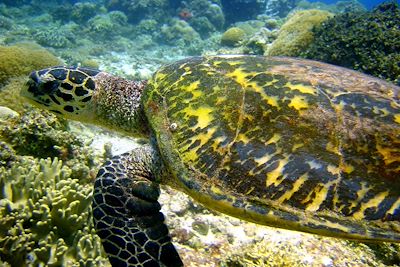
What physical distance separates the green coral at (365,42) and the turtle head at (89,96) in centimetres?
557

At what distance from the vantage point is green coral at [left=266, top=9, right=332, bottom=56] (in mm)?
8672

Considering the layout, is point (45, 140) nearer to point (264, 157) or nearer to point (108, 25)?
point (264, 157)

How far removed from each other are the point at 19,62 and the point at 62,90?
152 inches

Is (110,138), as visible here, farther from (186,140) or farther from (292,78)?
(292,78)

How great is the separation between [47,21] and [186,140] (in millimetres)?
21001

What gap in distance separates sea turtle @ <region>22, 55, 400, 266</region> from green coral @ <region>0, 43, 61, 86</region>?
14.8 feet

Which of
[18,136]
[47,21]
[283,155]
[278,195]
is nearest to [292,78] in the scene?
[283,155]

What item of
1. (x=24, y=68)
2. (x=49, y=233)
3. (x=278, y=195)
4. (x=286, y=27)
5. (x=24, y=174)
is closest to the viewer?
(x=278, y=195)

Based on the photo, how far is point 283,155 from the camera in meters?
2.16

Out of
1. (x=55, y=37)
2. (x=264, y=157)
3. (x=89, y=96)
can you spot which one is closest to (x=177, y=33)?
(x=55, y=37)

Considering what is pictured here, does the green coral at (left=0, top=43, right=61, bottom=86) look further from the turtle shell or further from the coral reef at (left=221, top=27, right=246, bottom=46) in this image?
the coral reef at (left=221, top=27, right=246, bottom=46)

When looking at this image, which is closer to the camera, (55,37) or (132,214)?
(132,214)

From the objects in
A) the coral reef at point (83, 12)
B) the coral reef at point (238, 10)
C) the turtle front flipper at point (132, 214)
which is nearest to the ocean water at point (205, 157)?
the turtle front flipper at point (132, 214)

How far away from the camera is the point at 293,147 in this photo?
7.06ft
